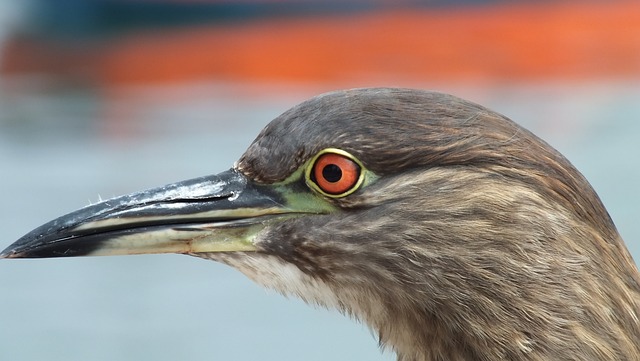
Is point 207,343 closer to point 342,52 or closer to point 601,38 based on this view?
point 342,52

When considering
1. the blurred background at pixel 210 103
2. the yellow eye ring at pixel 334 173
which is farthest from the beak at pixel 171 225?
the blurred background at pixel 210 103

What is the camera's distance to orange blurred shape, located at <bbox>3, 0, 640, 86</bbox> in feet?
51.8

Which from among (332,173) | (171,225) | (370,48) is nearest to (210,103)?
(370,48)

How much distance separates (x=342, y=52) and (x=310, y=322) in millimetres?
8098

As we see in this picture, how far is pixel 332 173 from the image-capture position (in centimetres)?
292

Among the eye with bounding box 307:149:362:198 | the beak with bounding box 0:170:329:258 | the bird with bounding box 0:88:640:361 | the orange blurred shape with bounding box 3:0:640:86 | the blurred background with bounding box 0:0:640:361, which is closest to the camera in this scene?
the bird with bounding box 0:88:640:361

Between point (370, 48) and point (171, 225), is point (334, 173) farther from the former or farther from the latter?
point (370, 48)

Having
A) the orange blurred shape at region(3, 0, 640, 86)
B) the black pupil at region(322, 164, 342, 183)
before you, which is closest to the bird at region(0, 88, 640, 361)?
the black pupil at region(322, 164, 342, 183)

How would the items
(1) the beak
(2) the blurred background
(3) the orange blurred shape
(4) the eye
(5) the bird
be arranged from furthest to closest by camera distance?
(3) the orange blurred shape → (2) the blurred background → (1) the beak → (4) the eye → (5) the bird

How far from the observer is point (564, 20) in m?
16.4

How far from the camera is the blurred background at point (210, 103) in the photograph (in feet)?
28.5

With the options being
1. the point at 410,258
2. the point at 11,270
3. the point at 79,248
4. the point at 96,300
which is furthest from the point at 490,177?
the point at 11,270

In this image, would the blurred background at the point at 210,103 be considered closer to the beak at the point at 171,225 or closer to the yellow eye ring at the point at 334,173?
the beak at the point at 171,225

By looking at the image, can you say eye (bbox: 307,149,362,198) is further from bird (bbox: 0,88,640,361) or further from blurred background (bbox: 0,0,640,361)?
blurred background (bbox: 0,0,640,361)
